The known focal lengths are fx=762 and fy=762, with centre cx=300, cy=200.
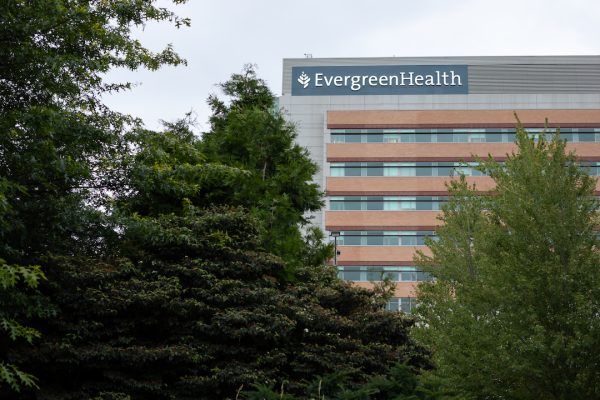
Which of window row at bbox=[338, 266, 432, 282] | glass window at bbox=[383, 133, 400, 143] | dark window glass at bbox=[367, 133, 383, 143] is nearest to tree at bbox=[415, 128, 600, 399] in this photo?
window row at bbox=[338, 266, 432, 282]

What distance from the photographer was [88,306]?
15898 mm

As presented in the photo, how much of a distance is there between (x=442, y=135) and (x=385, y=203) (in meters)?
7.61

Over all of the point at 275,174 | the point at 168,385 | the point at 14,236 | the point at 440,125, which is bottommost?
the point at 168,385

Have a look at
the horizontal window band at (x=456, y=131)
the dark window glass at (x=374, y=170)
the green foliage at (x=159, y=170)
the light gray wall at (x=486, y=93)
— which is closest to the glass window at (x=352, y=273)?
the light gray wall at (x=486, y=93)

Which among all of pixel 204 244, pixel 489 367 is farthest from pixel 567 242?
pixel 204 244

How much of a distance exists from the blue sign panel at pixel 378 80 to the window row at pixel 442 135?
3.62m

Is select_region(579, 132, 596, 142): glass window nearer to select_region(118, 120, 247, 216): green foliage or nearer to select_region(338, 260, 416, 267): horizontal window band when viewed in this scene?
select_region(338, 260, 416, 267): horizontal window band

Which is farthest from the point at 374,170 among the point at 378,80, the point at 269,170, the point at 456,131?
the point at 269,170

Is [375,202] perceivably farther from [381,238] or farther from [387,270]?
[387,270]

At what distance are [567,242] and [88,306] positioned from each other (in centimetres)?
959

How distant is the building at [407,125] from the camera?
6250 cm

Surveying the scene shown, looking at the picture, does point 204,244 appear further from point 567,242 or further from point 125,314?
point 567,242

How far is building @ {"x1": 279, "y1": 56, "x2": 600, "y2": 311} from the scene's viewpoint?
62.5 meters

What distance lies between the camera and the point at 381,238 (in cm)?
6269
